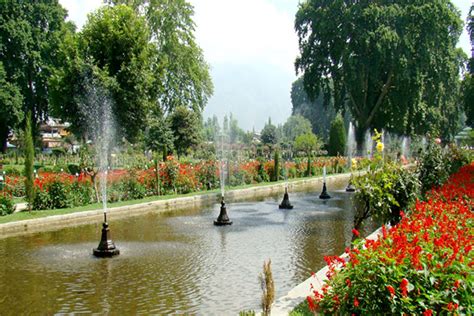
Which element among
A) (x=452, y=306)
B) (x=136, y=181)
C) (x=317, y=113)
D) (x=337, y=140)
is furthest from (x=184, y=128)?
(x=317, y=113)

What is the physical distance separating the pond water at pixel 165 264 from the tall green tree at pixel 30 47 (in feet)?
101

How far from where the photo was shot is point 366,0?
36719mm

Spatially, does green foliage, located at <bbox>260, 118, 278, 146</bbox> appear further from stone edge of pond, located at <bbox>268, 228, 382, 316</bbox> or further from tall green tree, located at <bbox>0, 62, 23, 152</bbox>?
stone edge of pond, located at <bbox>268, 228, 382, 316</bbox>

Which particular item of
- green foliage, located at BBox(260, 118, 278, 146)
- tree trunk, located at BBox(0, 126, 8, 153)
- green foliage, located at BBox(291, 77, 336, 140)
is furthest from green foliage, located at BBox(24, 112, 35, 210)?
green foliage, located at BBox(291, 77, 336, 140)

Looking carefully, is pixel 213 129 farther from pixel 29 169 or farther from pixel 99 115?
pixel 29 169

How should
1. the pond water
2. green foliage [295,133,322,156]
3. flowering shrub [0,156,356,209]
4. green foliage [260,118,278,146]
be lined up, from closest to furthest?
the pond water → flowering shrub [0,156,356,209] → green foliage [295,133,322,156] → green foliage [260,118,278,146]

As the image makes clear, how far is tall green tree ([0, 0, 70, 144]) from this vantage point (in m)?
38.5

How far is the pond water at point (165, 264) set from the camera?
6.18 meters

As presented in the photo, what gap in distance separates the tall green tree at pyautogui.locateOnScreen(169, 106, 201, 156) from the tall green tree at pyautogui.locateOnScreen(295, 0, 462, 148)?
10.1m

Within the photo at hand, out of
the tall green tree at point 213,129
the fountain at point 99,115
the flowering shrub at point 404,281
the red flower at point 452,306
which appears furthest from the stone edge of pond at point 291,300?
the tall green tree at point 213,129

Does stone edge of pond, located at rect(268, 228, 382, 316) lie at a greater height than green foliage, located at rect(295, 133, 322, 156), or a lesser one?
lesser

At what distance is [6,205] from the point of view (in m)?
13.0

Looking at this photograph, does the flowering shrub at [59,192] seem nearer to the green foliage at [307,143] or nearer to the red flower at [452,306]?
the red flower at [452,306]

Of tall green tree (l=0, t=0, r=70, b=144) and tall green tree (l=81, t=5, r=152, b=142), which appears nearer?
tall green tree (l=81, t=5, r=152, b=142)
